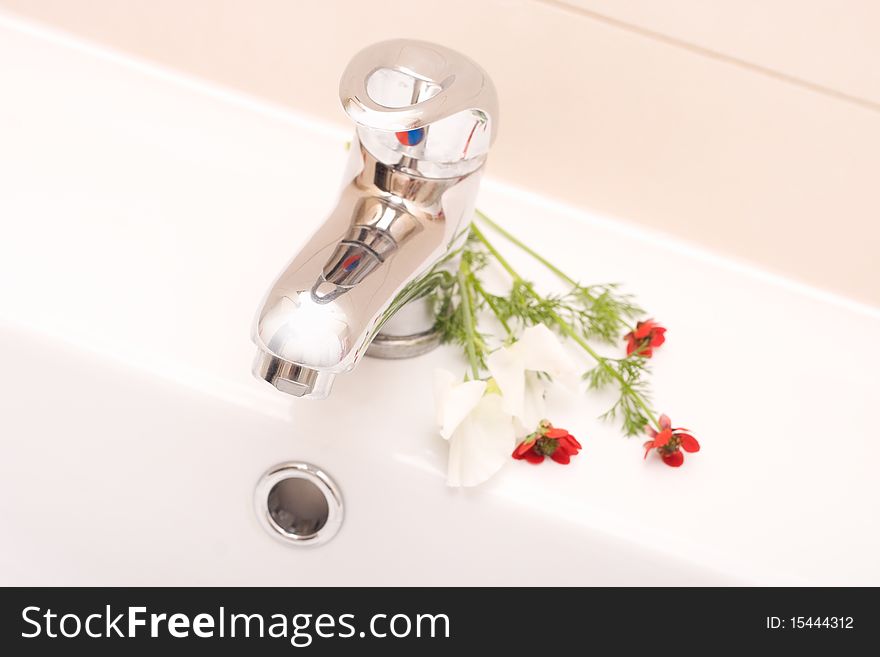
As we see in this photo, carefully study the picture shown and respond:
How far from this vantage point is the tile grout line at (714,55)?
1.50 feet

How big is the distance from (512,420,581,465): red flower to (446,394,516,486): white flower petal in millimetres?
12

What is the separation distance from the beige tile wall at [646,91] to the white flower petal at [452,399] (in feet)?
0.61

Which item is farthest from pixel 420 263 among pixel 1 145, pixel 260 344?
pixel 1 145

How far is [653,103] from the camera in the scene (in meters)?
0.49

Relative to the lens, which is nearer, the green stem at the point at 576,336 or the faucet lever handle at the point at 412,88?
the faucet lever handle at the point at 412,88

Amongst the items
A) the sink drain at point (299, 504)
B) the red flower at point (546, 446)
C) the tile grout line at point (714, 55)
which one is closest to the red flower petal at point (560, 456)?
the red flower at point (546, 446)

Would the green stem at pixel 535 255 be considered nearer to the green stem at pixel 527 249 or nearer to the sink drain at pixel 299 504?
the green stem at pixel 527 249

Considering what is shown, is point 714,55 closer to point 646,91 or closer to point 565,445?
point 646,91

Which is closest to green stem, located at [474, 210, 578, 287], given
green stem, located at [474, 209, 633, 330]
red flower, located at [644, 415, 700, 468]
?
green stem, located at [474, 209, 633, 330]

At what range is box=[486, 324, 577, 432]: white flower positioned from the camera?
0.40 m

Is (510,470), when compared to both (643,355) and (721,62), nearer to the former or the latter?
(643,355)

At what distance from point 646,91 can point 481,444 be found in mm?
220

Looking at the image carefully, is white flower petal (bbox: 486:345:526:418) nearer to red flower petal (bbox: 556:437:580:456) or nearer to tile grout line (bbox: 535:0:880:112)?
red flower petal (bbox: 556:437:580:456)
